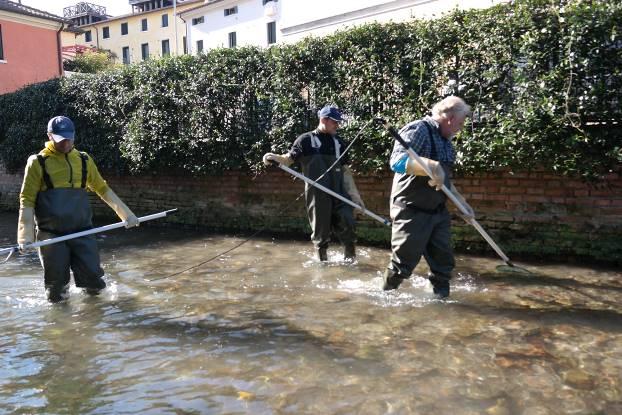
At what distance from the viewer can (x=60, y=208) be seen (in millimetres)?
5141

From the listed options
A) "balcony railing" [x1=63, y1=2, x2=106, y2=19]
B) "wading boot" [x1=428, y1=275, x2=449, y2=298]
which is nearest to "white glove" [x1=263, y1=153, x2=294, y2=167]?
"wading boot" [x1=428, y1=275, x2=449, y2=298]

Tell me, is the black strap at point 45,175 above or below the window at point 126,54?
below

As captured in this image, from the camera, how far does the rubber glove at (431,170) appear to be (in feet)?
14.8

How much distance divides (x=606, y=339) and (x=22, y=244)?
5.02 meters

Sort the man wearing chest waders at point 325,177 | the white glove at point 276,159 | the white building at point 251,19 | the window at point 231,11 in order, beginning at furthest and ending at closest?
the window at point 231,11, the white building at point 251,19, the man wearing chest waders at point 325,177, the white glove at point 276,159

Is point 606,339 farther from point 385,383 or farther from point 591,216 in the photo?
point 591,216

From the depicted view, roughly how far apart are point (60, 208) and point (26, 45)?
25.9 m

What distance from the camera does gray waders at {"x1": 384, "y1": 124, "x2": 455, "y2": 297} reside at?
4.86 metres

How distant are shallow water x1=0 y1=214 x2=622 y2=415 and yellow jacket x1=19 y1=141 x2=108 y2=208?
1.16 metres

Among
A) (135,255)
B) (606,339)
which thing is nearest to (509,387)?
(606,339)

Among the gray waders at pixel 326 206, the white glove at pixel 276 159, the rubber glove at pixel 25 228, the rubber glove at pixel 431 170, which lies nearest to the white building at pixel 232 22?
the gray waders at pixel 326 206

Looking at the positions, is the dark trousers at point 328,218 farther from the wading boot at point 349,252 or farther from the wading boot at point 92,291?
the wading boot at point 92,291

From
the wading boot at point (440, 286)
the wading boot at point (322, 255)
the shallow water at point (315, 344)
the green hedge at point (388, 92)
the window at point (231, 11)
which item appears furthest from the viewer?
the window at point (231, 11)

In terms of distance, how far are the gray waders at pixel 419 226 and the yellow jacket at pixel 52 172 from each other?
300 cm
